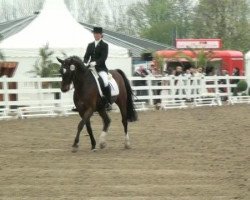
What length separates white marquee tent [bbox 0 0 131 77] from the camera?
89.8ft

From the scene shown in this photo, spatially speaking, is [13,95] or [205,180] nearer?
[205,180]

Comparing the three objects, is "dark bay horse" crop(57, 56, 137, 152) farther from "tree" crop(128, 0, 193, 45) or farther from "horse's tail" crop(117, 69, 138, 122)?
"tree" crop(128, 0, 193, 45)

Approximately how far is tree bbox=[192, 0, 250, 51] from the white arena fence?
Answer: 105ft

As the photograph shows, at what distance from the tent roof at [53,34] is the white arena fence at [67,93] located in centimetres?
189

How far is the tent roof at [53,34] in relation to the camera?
27.8m

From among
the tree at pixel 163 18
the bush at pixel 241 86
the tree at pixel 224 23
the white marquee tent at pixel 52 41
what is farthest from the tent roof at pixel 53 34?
the tree at pixel 163 18

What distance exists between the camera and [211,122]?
2062cm

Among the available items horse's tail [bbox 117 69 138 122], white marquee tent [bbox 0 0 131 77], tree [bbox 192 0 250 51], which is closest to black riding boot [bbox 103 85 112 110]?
horse's tail [bbox 117 69 138 122]

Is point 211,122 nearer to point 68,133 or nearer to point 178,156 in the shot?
point 68,133

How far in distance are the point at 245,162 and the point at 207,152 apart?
5.26ft

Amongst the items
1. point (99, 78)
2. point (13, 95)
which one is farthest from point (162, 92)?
point (99, 78)

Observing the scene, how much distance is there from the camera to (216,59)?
1622 inches

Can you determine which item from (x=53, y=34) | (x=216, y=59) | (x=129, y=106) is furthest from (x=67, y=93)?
(x=216, y=59)

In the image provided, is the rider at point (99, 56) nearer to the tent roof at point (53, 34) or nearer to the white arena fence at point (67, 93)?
the white arena fence at point (67, 93)
